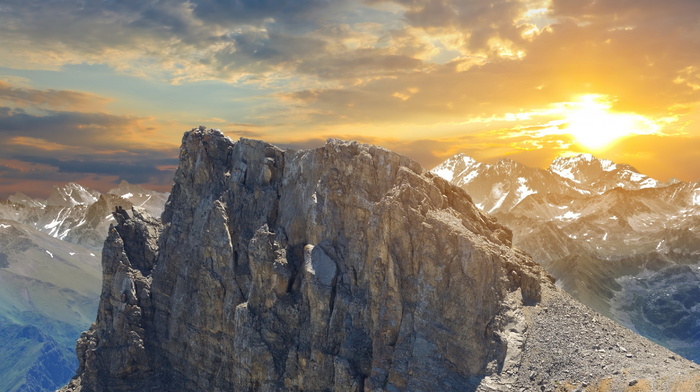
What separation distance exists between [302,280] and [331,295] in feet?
29.2

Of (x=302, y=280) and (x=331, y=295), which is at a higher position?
(x=302, y=280)

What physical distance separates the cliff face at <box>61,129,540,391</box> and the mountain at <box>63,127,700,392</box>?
0.95 ft

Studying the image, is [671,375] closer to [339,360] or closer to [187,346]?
[339,360]

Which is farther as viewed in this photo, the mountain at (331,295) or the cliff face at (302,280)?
the cliff face at (302,280)

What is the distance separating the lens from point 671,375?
8150 cm

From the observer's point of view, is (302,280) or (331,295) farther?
(302,280)

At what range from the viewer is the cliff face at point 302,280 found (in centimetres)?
9462

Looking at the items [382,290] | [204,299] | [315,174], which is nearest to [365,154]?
[315,174]

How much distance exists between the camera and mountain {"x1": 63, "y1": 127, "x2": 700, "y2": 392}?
298 feet

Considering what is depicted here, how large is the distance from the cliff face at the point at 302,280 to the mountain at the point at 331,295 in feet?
0.95

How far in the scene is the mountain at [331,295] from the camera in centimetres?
9088

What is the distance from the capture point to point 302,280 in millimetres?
110750

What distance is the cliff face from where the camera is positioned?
94625mm

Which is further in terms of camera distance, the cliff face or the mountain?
the cliff face
